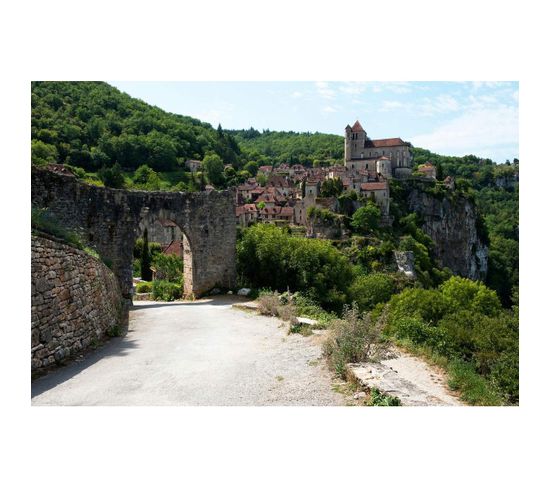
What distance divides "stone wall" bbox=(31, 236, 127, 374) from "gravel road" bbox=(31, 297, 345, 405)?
31 centimetres

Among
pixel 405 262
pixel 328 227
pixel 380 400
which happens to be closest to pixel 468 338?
pixel 380 400

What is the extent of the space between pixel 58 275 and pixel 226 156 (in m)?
119

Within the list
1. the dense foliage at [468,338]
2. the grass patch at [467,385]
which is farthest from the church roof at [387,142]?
the grass patch at [467,385]

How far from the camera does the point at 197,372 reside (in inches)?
272

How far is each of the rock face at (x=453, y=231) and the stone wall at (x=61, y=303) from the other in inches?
2986

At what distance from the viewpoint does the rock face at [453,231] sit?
81.5 m

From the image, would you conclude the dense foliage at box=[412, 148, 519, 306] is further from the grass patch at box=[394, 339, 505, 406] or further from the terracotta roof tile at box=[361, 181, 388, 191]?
the grass patch at box=[394, 339, 505, 406]

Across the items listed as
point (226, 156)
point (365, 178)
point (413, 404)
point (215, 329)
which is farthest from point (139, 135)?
point (413, 404)

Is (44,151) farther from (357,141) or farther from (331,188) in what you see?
(357,141)

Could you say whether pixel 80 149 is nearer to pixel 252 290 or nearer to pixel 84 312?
pixel 252 290

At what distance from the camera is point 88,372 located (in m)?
6.70

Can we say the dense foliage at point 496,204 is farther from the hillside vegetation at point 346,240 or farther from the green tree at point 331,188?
the green tree at point 331,188

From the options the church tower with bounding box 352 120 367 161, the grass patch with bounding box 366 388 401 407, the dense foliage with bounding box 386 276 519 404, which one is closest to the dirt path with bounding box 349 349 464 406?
the grass patch with bounding box 366 388 401 407

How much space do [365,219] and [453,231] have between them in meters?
25.9
